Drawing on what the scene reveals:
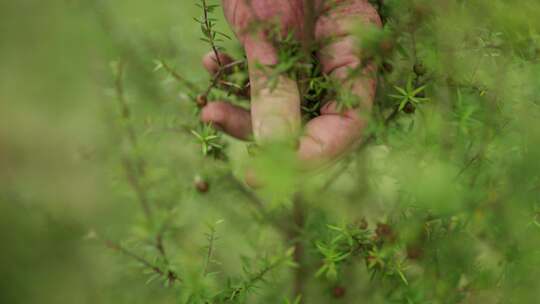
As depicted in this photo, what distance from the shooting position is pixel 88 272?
6.79 ft

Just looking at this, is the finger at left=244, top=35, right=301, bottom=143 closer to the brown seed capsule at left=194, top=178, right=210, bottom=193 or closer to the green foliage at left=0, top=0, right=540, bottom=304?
the green foliage at left=0, top=0, right=540, bottom=304

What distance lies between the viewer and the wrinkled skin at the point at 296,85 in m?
0.73

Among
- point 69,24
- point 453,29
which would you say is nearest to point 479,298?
point 453,29

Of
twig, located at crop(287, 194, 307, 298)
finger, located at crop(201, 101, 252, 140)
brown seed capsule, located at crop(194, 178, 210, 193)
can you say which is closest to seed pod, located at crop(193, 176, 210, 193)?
brown seed capsule, located at crop(194, 178, 210, 193)

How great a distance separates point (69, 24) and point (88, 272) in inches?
65.1

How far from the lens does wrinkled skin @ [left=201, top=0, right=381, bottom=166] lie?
2.40 feet

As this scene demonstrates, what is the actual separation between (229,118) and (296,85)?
195 millimetres

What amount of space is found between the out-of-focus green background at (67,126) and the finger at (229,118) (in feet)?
0.83

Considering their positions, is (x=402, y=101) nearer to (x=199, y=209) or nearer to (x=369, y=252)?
(x=369, y=252)

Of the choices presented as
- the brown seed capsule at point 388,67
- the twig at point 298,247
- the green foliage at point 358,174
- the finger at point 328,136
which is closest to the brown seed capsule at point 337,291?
the green foliage at point 358,174

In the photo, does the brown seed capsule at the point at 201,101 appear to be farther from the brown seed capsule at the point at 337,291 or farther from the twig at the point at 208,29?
the brown seed capsule at the point at 337,291

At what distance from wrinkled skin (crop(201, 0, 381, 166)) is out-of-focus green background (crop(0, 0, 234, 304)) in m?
0.37

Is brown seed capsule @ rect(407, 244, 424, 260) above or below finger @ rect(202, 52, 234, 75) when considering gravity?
below

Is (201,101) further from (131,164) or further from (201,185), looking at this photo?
(131,164)
